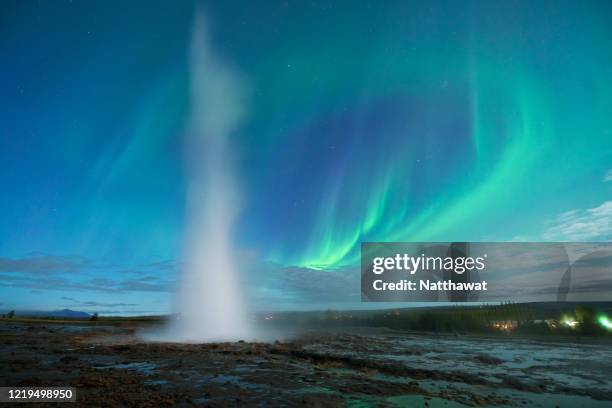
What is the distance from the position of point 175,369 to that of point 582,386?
24.3 meters

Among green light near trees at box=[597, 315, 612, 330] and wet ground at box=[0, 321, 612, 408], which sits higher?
wet ground at box=[0, 321, 612, 408]

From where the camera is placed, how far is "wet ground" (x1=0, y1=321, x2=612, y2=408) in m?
16.6

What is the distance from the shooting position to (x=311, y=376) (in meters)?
21.6

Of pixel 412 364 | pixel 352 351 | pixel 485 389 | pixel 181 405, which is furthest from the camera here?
pixel 352 351

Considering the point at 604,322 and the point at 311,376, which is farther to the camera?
the point at 604,322

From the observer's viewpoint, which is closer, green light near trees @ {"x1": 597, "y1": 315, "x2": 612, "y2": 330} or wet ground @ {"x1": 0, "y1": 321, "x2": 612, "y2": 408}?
wet ground @ {"x1": 0, "y1": 321, "x2": 612, "y2": 408}

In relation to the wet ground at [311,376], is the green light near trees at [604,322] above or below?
below

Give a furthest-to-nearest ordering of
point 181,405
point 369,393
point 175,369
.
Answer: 1. point 175,369
2. point 369,393
3. point 181,405

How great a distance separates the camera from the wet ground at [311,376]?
1664 cm

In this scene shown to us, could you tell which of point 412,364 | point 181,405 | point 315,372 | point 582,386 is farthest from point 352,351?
point 181,405

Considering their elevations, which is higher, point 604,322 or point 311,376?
point 311,376

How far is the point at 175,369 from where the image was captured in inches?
902

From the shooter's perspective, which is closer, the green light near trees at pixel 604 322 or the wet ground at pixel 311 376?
the wet ground at pixel 311 376

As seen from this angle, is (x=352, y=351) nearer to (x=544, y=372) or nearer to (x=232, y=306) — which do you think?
(x=544, y=372)
